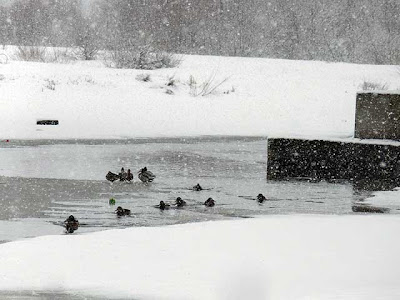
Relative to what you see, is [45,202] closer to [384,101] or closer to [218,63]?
[384,101]

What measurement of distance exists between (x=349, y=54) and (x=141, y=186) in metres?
46.4

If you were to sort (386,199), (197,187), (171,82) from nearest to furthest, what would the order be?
(386,199) → (197,187) → (171,82)

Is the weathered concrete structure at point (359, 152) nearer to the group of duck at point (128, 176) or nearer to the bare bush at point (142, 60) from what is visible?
the group of duck at point (128, 176)

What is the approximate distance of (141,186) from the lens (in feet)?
44.5

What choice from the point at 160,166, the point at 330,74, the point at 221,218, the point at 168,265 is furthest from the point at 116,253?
the point at 330,74

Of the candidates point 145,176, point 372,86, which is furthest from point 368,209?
point 372,86

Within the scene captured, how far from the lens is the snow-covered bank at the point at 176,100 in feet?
81.3

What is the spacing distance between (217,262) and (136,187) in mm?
5997

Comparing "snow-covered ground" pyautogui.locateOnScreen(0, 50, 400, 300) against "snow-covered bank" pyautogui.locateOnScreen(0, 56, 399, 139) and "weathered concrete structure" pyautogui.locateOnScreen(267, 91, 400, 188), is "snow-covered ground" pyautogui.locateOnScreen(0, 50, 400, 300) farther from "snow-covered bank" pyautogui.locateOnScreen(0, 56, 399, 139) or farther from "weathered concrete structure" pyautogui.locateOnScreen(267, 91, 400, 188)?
"snow-covered bank" pyautogui.locateOnScreen(0, 56, 399, 139)

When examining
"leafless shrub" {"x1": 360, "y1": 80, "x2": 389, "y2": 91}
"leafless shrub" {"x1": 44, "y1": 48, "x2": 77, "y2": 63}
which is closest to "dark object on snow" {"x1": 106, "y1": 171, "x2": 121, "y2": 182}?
"leafless shrub" {"x1": 360, "y1": 80, "x2": 389, "y2": 91}

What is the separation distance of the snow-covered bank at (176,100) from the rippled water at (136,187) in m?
3.86

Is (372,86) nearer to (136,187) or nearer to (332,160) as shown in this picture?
(332,160)

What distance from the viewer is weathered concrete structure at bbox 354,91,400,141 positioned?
1435 cm

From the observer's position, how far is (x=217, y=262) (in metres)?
7.57
